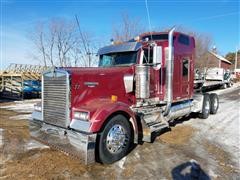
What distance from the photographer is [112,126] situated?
5156 mm

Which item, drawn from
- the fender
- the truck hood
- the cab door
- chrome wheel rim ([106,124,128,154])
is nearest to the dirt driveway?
chrome wheel rim ([106,124,128,154])

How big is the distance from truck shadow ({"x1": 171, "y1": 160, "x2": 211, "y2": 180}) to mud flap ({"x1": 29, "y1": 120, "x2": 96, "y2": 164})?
160 centimetres

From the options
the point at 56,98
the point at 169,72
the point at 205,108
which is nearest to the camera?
the point at 56,98

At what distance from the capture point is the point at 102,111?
4.85m

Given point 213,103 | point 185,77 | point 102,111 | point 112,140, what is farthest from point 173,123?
point 102,111

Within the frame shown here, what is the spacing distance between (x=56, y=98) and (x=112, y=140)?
143cm

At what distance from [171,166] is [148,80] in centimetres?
226

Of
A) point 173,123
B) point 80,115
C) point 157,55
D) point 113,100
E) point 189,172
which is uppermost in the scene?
point 157,55

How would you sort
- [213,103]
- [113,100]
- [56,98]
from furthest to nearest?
[213,103] → [113,100] → [56,98]

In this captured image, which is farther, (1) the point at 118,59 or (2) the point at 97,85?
(1) the point at 118,59

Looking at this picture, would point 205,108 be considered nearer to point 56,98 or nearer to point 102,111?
point 102,111

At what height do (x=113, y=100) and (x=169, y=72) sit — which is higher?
(x=169, y=72)

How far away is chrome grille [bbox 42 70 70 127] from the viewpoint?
494 centimetres

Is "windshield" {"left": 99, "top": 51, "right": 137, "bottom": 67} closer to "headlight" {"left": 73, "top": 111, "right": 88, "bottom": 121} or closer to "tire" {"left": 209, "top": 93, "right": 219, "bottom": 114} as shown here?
"headlight" {"left": 73, "top": 111, "right": 88, "bottom": 121}
